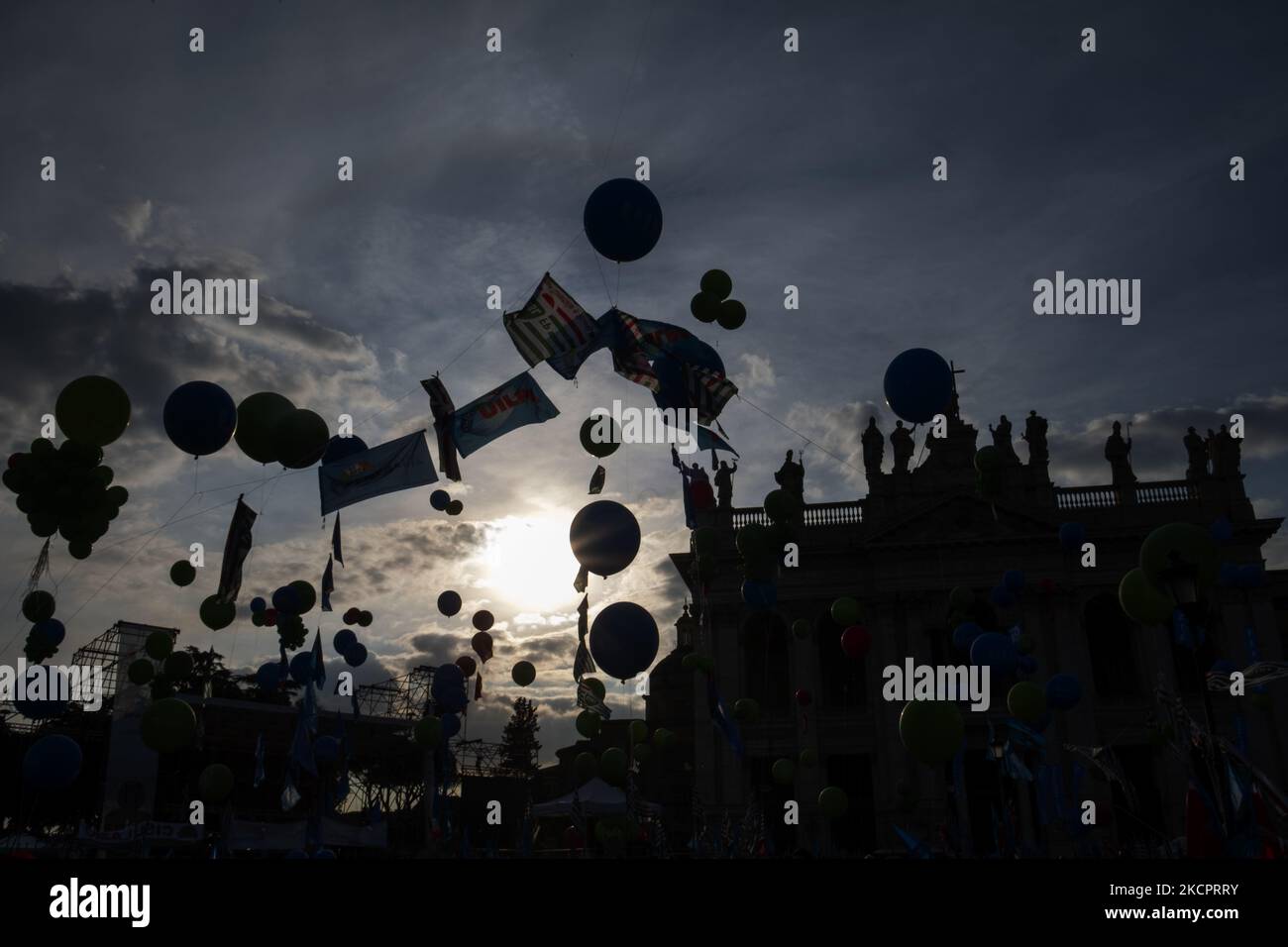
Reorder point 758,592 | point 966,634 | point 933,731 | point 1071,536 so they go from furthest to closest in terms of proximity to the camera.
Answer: point 1071,536, point 966,634, point 758,592, point 933,731

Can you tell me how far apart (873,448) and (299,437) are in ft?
78.7

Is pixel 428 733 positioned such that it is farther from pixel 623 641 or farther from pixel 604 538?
pixel 604 538

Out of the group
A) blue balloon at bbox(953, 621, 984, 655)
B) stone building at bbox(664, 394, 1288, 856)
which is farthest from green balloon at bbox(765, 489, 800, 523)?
stone building at bbox(664, 394, 1288, 856)

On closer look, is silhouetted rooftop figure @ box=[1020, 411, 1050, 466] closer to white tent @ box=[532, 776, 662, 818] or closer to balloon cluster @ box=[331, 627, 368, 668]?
white tent @ box=[532, 776, 662, 818]

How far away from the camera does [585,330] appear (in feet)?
37.4

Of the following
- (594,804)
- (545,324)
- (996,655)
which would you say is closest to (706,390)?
(545,324)

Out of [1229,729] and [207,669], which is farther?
[207,669]

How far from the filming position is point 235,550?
510 inches

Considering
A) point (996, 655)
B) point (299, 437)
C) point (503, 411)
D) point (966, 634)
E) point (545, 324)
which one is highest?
point (545, 324)

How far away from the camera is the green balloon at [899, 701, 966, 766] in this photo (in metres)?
10.5

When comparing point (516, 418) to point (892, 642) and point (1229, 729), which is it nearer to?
point (892, 642)

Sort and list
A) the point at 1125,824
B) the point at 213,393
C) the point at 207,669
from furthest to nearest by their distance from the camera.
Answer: the point at 207,669, the point at 1125,824, the point at 213,393
